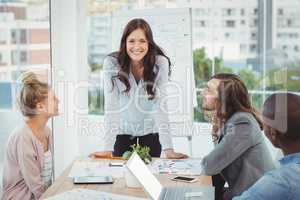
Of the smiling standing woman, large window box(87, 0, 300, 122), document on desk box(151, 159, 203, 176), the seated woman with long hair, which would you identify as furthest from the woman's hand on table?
large window box(87, 0, 300, 122)

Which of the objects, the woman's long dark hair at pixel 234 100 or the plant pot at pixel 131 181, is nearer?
the plant pot at pixel 131 181

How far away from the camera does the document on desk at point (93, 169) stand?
7.66 feet

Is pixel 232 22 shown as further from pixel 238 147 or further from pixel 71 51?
pixel 238 147

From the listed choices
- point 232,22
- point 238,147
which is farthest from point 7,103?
point 232,22

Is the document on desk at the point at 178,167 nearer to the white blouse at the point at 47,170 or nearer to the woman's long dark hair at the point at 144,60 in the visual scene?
the white blouse at the point at 47,170

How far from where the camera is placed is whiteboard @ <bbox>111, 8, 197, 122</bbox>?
3855 millimetres

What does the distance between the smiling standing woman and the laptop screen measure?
1176mm

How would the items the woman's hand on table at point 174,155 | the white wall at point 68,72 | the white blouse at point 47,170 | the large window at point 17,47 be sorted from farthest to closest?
the white wall at point 68,72, the large window at point 17,47, the woman's hand on table at point 174,155, the white blouse at point 47,170

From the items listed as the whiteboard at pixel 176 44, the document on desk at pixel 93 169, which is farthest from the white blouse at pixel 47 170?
the whiteboard at pixel 176 44

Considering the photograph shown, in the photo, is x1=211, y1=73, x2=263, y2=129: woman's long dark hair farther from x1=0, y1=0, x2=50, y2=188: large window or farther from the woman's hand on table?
x1=0, y1=0, x2=50, y2=188: large window

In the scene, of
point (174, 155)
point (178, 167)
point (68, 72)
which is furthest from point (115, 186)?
point (68, 72)

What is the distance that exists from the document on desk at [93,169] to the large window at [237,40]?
1896 millimetres

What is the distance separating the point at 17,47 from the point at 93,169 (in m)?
1.45

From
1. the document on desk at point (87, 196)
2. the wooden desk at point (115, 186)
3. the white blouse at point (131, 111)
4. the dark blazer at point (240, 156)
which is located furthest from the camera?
the white blouse at point (131, 111)
